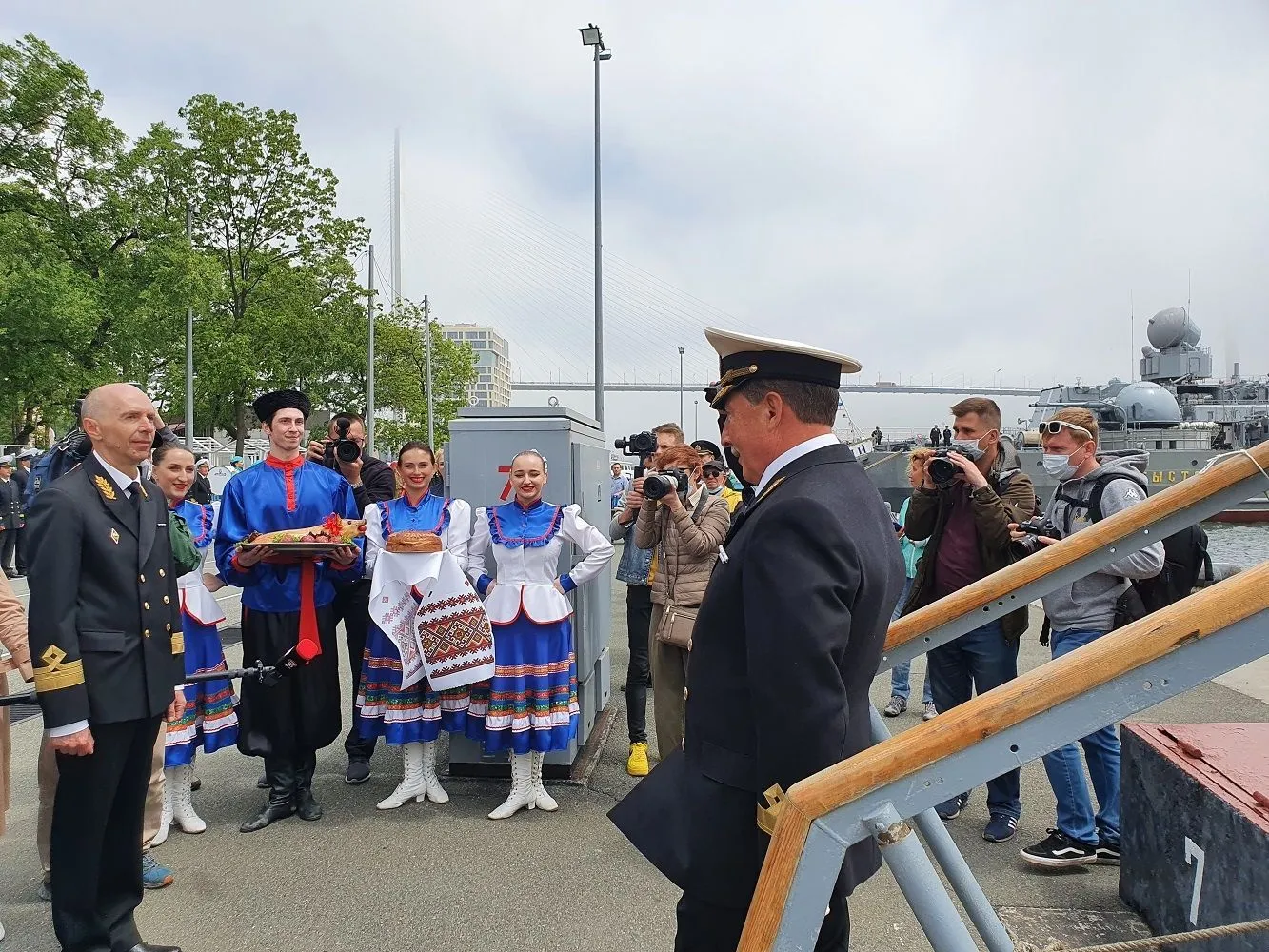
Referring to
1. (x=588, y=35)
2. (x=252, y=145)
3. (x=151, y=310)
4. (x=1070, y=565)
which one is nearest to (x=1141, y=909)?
(x=1070, y=565)

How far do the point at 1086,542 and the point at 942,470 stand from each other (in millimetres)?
2038

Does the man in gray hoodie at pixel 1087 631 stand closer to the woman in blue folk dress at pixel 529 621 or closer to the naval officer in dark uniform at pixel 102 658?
the woman in blue folk dress at pixel 529 621

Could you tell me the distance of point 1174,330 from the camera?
109ft

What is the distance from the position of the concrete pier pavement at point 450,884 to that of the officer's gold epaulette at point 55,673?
1.16 meters

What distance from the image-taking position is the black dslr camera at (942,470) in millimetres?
3844

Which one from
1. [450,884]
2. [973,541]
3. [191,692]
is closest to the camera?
[450,884]

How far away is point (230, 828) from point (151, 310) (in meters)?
20.5

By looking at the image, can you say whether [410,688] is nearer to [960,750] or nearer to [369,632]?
[369,632]

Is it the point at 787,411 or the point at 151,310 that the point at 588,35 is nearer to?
the point at 151,310

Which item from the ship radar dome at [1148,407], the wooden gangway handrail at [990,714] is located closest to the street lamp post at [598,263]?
the wooden gangway handrail at [990,714]

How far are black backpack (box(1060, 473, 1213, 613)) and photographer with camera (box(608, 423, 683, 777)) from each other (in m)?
2.34

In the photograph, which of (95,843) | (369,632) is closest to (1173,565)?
(369,632)

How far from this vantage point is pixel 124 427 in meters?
3.01

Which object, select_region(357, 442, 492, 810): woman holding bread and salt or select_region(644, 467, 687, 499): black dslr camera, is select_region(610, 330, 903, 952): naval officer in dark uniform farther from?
select_region(357, 442, 492, 810): woman holding bread and salt
